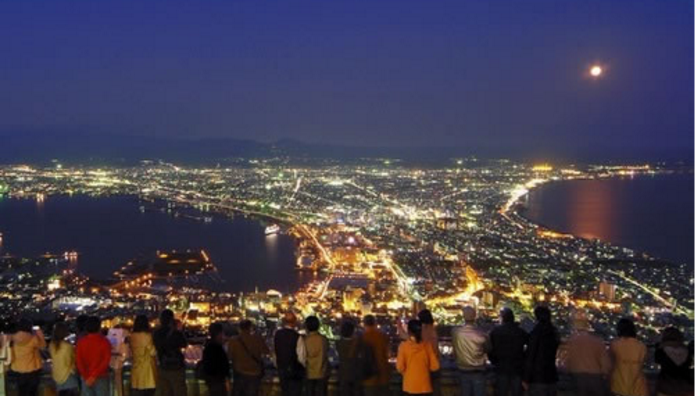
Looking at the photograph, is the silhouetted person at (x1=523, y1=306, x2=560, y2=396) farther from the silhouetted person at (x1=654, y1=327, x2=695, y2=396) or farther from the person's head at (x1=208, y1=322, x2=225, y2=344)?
the person's head at (x1=208, y1=322, x2=225, y2=344)

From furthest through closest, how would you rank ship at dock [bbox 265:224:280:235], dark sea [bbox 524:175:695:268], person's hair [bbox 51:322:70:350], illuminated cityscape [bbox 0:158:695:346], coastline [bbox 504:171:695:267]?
ship at dock [bbox 265:224:280:235] → dark sea [bbox 524:175:695:268] → coastline [bbox 504:171:695:267] → illuminated cityscape [bbox 0:158:695:346] → person's hair [bbox 51:322:70:350]

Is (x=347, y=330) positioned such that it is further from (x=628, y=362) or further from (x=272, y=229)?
(x=272, y=229)

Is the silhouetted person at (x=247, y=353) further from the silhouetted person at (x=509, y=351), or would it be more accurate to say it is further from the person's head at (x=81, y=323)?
the silhouetted person at (x=509, y=351)

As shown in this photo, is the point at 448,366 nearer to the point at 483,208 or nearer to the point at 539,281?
the point at 539,281

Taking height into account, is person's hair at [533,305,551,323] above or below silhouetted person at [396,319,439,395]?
above

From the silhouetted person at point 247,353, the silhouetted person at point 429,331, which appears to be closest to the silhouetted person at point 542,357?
the silhouetted person at point 429,331

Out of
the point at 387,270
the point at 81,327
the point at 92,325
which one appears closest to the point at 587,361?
the point at 92,325

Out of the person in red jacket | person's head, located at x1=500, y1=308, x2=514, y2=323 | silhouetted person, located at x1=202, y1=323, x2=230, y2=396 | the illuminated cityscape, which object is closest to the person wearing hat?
person's head, located at x1=500, y1=308, x2=514, y2=323
